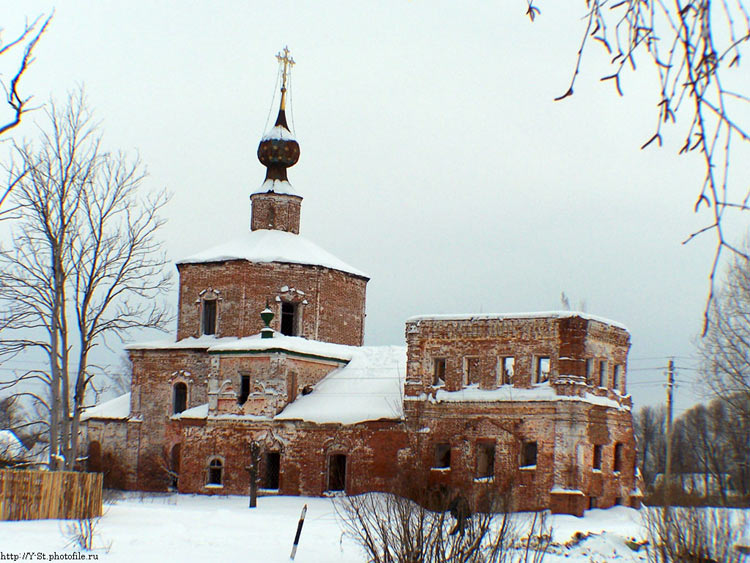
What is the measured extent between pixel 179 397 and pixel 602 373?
14791mm

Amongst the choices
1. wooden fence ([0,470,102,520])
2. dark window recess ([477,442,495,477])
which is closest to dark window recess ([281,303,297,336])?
dark window recess ([477,442,495,477])

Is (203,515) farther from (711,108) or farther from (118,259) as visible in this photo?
(711,108)

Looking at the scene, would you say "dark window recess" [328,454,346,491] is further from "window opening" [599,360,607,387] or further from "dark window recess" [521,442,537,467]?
"window opening" [599,360,607,387]

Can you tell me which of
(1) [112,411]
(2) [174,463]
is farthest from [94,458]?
(2) [174,463]

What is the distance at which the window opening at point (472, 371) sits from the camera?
28422mm

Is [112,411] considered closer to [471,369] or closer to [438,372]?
[438,372]

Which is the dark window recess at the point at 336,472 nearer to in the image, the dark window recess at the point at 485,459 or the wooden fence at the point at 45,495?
the dark window recess at the point at 485,459

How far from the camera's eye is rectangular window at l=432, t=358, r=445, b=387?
28828 mm

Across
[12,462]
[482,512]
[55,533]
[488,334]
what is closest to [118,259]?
[12,462]

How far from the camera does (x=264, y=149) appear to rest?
36.6 metres

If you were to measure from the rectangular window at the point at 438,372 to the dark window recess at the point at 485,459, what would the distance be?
7.38 ft

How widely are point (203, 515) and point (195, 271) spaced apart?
506 inches

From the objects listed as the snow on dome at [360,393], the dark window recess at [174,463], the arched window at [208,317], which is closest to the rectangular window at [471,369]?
the snow on dome at [360,393]

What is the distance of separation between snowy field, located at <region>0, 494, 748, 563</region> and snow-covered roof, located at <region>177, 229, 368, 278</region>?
9697 mm
